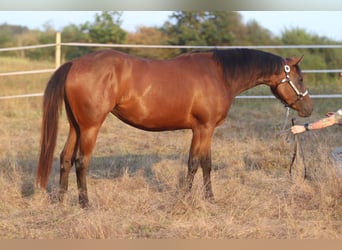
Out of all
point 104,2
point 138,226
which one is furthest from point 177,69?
point 104,2

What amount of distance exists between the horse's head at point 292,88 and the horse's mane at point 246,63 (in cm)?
11

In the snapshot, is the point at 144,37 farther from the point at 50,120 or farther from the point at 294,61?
the point at 50,120

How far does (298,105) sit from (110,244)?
13.4 feet

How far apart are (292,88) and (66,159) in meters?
2.53

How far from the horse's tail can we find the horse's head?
2.28 m

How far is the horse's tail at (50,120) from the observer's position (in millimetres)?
4801

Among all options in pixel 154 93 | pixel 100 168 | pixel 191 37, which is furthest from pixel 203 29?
pixel 154 93

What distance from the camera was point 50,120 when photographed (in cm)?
484

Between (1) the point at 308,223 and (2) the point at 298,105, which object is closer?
(1) the point at 308,223

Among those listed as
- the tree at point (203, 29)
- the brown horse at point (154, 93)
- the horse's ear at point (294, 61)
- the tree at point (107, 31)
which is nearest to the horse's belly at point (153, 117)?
the brown horse at point (154, 93)

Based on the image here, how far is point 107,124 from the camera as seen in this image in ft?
31.0

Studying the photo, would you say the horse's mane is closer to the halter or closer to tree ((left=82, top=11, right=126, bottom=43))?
the halter

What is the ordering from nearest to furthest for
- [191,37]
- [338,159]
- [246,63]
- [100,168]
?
[338,159] < [246,63] < [100,168] < [191,37]

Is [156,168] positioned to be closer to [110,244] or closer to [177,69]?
[177,69]
